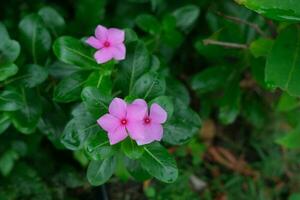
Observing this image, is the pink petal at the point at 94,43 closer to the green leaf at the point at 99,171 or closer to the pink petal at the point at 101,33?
the pink petal at the point at 101,33

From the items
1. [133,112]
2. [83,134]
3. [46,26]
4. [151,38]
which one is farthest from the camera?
[151,38]

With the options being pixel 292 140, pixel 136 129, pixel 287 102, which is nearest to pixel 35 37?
pixel 136 129

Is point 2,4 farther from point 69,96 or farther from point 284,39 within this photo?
point 284,39

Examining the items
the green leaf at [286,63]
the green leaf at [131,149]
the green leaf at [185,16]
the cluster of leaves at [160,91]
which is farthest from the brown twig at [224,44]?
the green leaf at [131,149]

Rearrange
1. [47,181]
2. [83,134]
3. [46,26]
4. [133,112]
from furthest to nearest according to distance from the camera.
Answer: [47,181]
[46,26]
[83,134]
[133,112]

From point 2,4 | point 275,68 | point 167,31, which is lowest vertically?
point 2,4

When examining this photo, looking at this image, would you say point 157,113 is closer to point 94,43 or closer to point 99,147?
point 99,147

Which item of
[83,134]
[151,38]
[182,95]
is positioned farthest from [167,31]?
[83,134]
